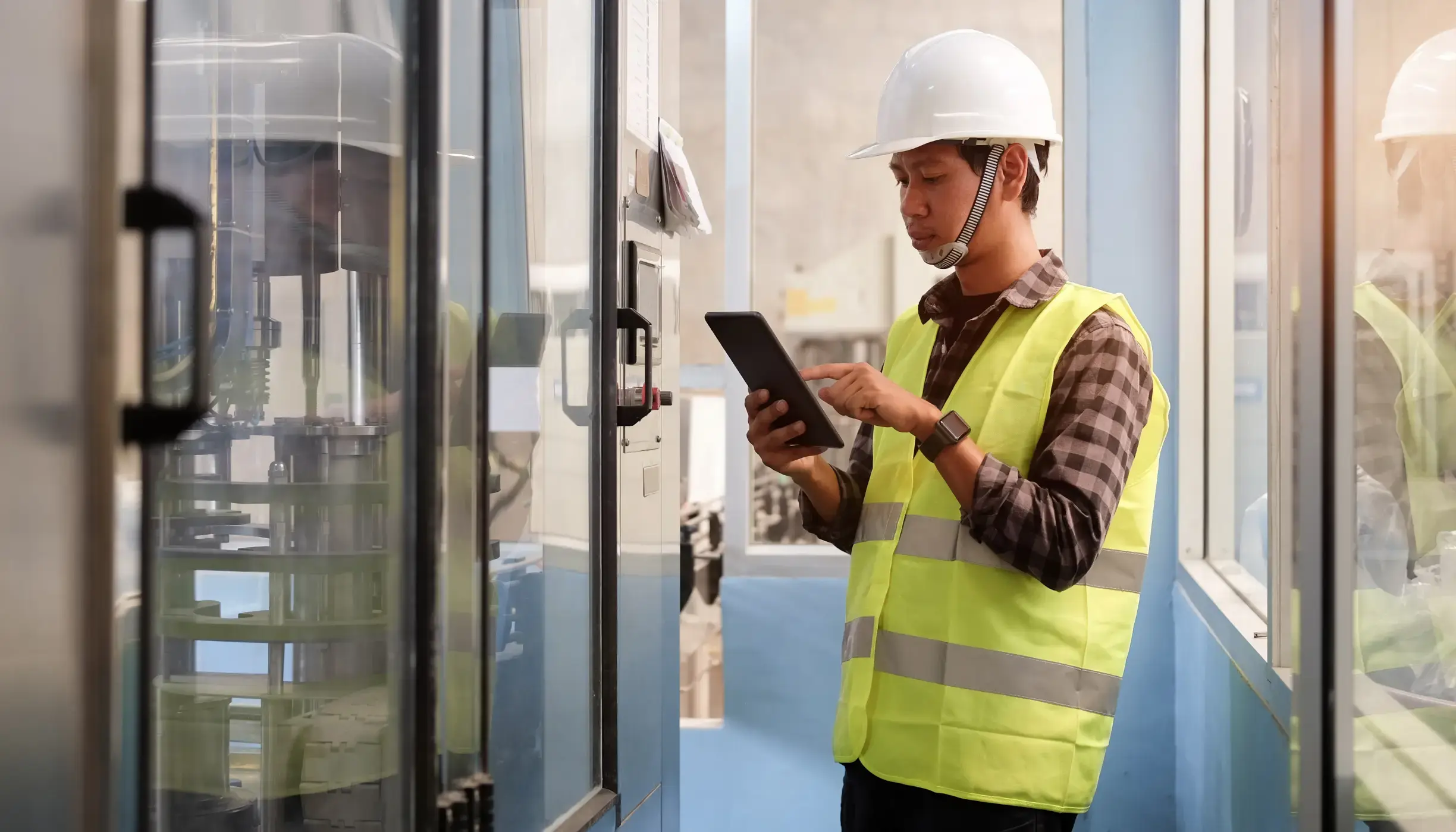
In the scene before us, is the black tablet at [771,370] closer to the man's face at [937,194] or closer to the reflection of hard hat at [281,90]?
the man's face at [937,194]

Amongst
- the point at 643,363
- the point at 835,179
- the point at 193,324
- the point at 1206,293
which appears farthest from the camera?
the point at 835,179

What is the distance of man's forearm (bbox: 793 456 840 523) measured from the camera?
5.84ft

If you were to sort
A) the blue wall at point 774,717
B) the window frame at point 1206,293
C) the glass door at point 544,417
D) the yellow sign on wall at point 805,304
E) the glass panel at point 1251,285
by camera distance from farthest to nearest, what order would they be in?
1. the yellow sign on wall at point 805,304
2. the blue wall at point 774,717
3. the window frame at point 1206,293
4. the glass panel at point 1251,285
5. the glass door at point 544,417

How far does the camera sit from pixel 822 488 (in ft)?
5.87

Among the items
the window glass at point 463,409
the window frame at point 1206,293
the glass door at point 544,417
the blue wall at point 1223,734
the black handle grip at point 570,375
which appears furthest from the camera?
the window frame at point 1206,293

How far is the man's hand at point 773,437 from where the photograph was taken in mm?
1711

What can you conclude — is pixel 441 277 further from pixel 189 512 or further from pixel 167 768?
pixel 167 768

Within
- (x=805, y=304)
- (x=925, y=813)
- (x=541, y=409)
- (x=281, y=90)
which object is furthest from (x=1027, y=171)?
(x=805, y=304)

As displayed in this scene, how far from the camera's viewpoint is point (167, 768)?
99cm

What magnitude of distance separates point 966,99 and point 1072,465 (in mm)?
614

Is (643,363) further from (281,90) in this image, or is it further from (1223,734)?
(1223,734)

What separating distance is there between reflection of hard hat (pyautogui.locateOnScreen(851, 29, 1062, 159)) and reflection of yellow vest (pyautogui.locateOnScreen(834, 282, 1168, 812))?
11.3 inches

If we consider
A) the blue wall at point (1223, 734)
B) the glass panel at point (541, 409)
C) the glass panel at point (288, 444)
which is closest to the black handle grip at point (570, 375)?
the glass panel at point (541, 409)

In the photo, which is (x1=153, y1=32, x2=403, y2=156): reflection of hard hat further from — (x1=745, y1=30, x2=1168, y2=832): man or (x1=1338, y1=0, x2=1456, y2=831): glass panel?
(x1=1338, y1=0, x2=1456, y2=831): glass panel
